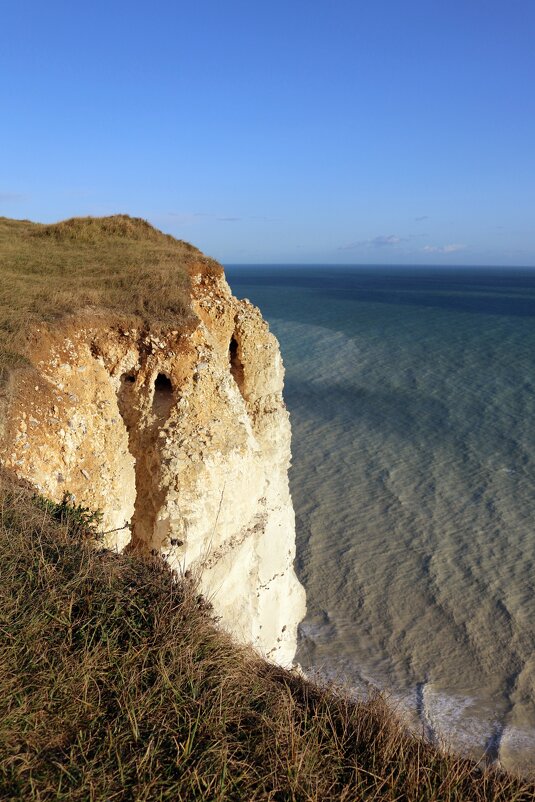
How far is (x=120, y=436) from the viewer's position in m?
9.42

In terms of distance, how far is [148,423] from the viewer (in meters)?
9.69

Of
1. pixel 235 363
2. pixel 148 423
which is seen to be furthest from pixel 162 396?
pixel 235 363

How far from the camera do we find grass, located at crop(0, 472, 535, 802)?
4059 mm

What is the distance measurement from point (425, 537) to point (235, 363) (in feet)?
43.3

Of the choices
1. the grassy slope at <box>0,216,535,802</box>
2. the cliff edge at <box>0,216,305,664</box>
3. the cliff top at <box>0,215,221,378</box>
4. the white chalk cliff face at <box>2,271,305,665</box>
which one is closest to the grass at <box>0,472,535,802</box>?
the grassy slope at <box>0,216,535,802</box>

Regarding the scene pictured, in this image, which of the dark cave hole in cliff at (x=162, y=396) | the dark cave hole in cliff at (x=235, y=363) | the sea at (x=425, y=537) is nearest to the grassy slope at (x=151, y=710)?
the sea at (x=425, y=537)

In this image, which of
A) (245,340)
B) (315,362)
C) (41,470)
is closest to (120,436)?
(41,470)

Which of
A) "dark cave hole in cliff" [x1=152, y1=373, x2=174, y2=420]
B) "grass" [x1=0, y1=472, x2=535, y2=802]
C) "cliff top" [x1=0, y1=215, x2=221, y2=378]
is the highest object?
"cliff top" [x1=0, y1=215, x2=221, y2=378]

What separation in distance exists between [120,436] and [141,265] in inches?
172

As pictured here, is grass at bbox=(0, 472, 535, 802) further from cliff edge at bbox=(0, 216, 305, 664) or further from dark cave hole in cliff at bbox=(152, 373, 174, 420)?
dark cave hole in cliff at bbox=(152, 373, 174, 420)

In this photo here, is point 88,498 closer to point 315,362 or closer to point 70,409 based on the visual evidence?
point 70,409

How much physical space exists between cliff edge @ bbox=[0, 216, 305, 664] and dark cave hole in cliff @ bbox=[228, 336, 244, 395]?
38cm

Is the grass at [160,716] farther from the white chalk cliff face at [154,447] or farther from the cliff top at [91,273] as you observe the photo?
the cliff top at [91,273]

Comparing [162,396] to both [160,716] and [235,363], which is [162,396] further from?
[160,716]
